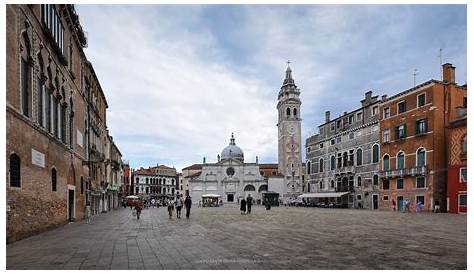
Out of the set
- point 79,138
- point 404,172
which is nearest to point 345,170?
point 404,172

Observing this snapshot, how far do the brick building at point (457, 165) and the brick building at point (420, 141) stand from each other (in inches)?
56.2

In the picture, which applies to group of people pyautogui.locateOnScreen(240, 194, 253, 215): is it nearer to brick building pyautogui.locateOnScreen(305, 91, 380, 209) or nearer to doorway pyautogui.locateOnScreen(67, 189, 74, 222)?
doorway pyautogui.locateOnScreen(67, 189, 74, 222)

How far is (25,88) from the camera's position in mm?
Answer: 14625

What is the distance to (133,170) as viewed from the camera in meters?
128

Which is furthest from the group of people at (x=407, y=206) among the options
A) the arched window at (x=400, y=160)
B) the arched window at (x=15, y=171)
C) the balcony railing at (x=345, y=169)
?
the arched window at (x=15, y=171)

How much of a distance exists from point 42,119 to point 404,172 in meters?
35.1

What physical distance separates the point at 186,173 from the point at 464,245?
4115 inches

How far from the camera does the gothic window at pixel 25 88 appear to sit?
1428cm

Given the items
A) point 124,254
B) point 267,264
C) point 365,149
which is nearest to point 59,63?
point 124,254

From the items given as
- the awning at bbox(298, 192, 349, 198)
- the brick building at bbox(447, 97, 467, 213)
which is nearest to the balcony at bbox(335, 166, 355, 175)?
the awning at bbox(298, 192, 349, 198)

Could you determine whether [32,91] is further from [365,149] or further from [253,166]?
[253,166]

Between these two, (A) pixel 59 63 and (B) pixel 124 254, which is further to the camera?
(A) pixel 59 63

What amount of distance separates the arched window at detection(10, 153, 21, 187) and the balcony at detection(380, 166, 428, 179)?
35.2 metres

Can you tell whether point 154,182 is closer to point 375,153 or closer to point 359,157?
point 359,157
